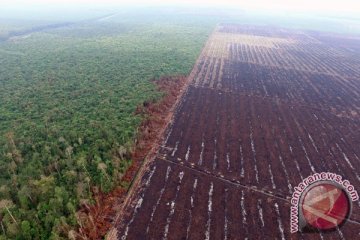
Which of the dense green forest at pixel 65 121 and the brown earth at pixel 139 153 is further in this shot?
the dense green forest at pixel 65 121

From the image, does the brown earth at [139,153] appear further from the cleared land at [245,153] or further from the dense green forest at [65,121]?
the cleared land at [245,153]

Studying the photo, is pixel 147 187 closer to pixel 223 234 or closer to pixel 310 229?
pixel 223 234

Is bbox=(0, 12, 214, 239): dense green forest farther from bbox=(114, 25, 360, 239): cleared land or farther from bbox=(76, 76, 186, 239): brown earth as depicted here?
bbox=(114, 25, 360, 239): cleared land

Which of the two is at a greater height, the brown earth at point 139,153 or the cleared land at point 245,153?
the brown earth at point 139,153

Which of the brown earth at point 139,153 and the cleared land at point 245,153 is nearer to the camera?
the brown earth at point 139,153

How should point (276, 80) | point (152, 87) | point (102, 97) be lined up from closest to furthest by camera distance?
point (102, 97)
point (152, 87)
point (276, 80)

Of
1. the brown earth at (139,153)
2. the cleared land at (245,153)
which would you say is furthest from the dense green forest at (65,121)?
the cleared land at (245,153)

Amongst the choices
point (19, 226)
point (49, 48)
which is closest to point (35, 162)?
point (19, 226)
